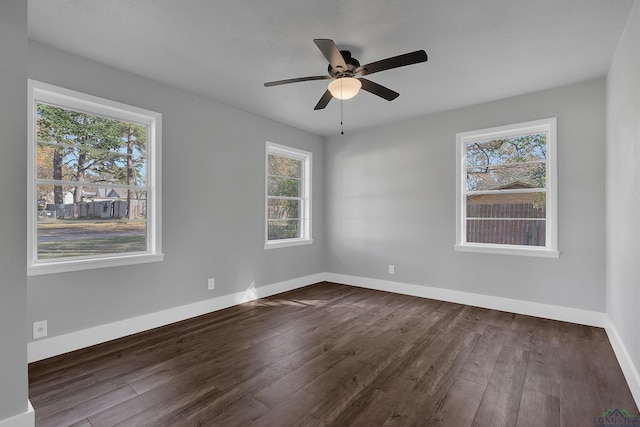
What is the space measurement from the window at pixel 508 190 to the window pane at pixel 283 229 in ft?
8.20

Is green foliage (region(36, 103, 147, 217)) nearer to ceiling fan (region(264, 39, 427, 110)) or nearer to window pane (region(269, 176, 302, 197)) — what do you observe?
ceiling fan (region(264, 39, 427, 110))

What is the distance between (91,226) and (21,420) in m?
1.73

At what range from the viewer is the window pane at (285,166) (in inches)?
188

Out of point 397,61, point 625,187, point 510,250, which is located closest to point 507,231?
Answer: point 510,250

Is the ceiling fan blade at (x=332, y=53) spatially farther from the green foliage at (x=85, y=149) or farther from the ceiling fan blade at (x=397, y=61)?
the green foliage at (x=85, y=149)

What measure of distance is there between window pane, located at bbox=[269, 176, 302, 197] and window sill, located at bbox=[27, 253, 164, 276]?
77.3 inches

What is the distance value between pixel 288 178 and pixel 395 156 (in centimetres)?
173

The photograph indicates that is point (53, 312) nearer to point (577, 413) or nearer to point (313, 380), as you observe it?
point (313, 380)

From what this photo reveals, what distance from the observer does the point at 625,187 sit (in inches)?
92.4

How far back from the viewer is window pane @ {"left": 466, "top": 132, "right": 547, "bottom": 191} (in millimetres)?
3717

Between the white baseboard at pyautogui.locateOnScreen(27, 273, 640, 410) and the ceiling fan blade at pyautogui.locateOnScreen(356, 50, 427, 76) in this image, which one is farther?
the white baseboard at pyautogui.locateOnScreen(27, 273, 640, 410)

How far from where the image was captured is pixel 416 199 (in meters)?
4.55

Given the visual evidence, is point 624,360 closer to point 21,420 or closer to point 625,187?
point 625,187

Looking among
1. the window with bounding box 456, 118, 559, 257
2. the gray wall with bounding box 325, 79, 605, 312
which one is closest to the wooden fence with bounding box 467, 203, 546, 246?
the window with bounding box 456, 118, 559, 257
